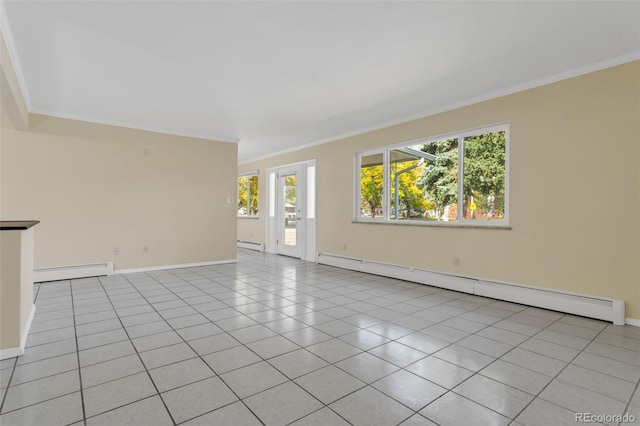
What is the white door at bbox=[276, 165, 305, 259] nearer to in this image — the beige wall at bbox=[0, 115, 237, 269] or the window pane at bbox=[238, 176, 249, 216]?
the beige wall at bbox=[0, 115, 237, 269]

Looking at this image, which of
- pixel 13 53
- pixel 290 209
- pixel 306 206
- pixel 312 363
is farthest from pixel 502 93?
pixel 13 53

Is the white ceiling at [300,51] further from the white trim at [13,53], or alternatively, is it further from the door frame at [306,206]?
the door frame at [306,206]

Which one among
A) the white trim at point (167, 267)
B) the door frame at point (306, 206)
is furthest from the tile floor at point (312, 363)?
the door frame at point (306, 206)

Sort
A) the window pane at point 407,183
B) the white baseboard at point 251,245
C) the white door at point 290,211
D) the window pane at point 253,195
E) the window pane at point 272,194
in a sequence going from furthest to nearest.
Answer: the window pane at point 253,195 → the white baseboard at point 251,245 → the window pane at point 272,194 → the white door at point 290,211 → the window pane at point 407,183

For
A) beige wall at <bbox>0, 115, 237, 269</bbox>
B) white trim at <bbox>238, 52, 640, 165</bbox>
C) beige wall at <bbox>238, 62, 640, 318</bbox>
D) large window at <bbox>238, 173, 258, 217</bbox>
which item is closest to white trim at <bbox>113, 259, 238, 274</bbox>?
beige wall at <bbox>0, 115, 237, 269</bbox>

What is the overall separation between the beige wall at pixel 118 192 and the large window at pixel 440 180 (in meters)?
2.98

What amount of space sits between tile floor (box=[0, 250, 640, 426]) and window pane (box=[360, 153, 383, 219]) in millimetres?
2144

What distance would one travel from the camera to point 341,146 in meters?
6.29

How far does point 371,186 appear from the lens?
5805 mm

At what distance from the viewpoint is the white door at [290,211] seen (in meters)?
7.33

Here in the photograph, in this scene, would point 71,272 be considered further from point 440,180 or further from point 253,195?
point 440,180

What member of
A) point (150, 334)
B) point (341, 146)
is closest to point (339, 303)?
point (150, 334)

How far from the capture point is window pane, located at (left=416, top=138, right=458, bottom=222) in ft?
14.8

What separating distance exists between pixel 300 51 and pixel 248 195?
6.59 m
